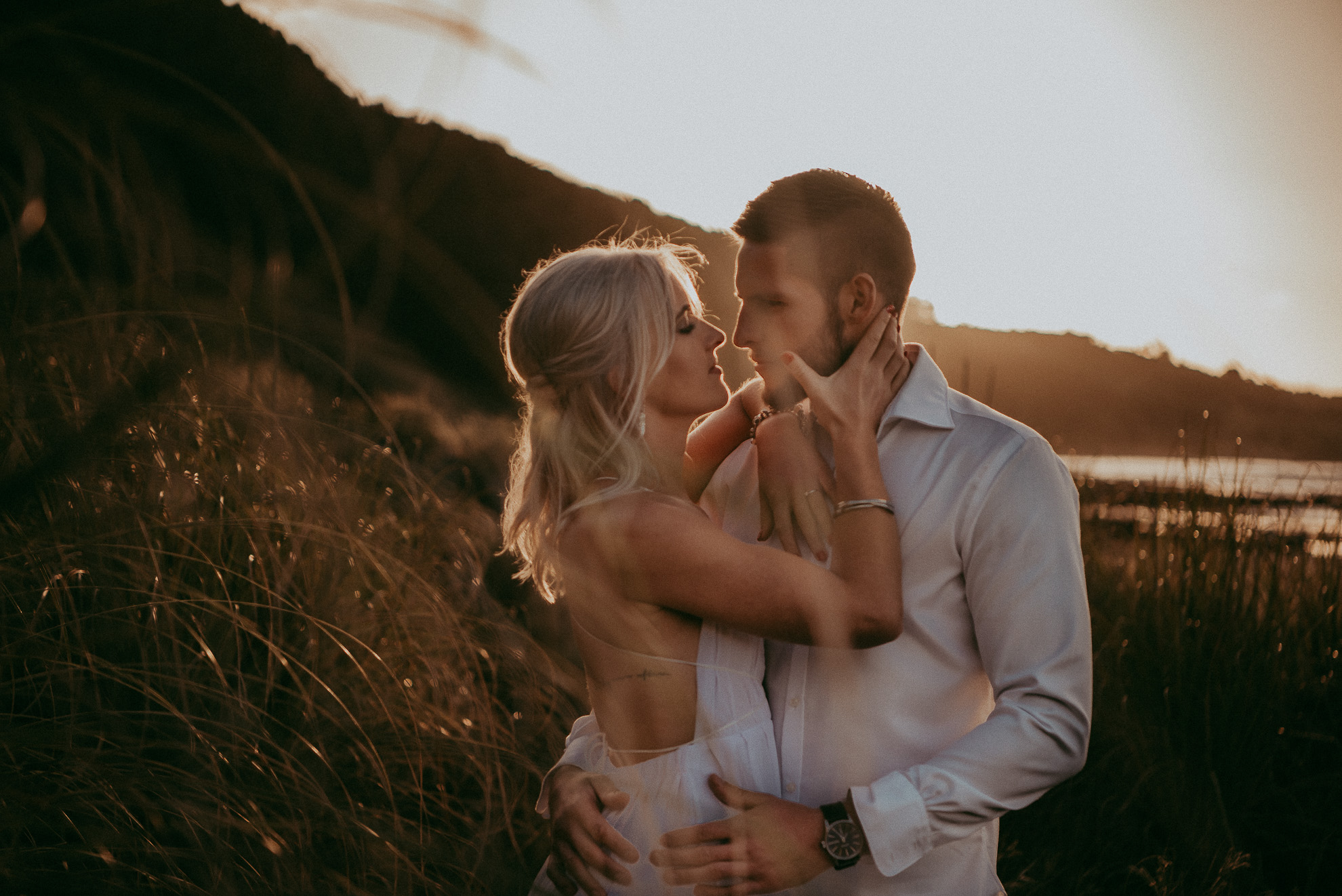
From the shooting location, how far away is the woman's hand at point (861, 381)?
2240 millimetres

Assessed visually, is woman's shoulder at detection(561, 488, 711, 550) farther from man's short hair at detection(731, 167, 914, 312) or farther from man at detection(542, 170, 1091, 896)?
man's short hair at detection(731, 167, 914, 312)

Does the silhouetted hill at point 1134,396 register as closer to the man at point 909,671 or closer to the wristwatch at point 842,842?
the man at point 909,671

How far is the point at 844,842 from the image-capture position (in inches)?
74.2

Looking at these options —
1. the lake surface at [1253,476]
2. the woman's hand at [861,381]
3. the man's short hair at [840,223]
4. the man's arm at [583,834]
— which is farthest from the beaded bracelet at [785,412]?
the lake surface at [1253,476]

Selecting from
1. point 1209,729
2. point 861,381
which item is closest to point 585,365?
point 861,381

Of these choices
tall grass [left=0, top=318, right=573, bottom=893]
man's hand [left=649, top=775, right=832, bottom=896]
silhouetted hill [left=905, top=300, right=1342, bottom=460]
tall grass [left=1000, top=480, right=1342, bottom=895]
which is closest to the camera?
tall grass [left=0, top=318, right=573, bottom=893]


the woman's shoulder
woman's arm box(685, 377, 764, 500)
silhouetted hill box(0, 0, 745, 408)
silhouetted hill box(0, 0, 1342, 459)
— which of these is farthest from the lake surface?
silhouetted hill box(0, 0, 745, 408)

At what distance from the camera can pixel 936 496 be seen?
2.18 metres

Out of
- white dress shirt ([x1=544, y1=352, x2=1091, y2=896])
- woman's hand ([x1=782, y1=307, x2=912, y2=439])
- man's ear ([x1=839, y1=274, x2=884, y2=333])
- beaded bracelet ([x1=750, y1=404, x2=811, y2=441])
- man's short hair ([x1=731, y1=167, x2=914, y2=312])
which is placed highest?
man's short hair ([x1=731, y1=167, x2=914, y2=312])

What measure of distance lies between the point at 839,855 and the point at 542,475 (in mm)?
1225

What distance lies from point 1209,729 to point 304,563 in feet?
11.1

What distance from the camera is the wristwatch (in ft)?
6.16

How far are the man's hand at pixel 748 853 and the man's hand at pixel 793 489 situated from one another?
655 mm

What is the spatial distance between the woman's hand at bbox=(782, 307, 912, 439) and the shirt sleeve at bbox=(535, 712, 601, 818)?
3.51ft
